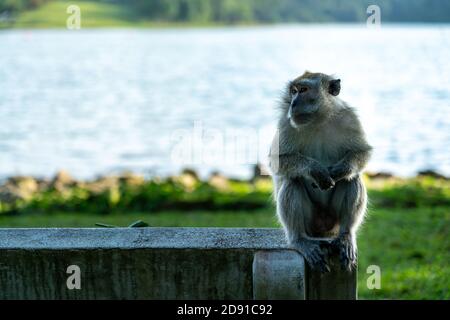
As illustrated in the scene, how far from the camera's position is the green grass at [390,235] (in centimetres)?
→ 815

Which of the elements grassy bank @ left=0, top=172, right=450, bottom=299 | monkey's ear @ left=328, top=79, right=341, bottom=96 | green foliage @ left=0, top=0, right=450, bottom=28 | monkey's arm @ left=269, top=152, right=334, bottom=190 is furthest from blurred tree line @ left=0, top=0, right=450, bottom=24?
monkey's arm @ left=269, top=152, right=334, bottom=190

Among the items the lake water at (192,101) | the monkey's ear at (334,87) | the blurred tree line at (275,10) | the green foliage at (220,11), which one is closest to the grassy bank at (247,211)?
the lake water at (192,101)

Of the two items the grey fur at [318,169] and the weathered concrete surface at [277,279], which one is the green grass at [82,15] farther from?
the weathered concrete surface at [277,279]

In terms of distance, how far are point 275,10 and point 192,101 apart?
30395 millimetres

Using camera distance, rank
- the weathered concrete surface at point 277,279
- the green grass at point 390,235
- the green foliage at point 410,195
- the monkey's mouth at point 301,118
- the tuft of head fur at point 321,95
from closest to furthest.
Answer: the weathered concrete surface at point 277,279, the monkey's mouth at point 301,118, the tuft of head fur at point 321,95, the green grass at point 390,235, the green foliage at point 410,195

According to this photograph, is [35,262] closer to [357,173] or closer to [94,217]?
[357,173]

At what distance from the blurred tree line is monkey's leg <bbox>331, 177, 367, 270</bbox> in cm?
2290

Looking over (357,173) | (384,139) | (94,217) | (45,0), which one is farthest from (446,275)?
(45,0)

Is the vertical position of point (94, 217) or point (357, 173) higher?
point (357, 173)

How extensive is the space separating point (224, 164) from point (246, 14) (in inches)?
1975

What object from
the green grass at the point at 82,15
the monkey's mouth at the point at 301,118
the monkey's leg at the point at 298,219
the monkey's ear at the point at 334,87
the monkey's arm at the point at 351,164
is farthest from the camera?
the green grass at the point at 82,15

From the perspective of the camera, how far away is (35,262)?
534cm

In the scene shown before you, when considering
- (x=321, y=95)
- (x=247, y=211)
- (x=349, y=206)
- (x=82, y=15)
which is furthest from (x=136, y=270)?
(x=82, y=15)

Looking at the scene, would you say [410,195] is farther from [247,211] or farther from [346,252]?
[346,252]
